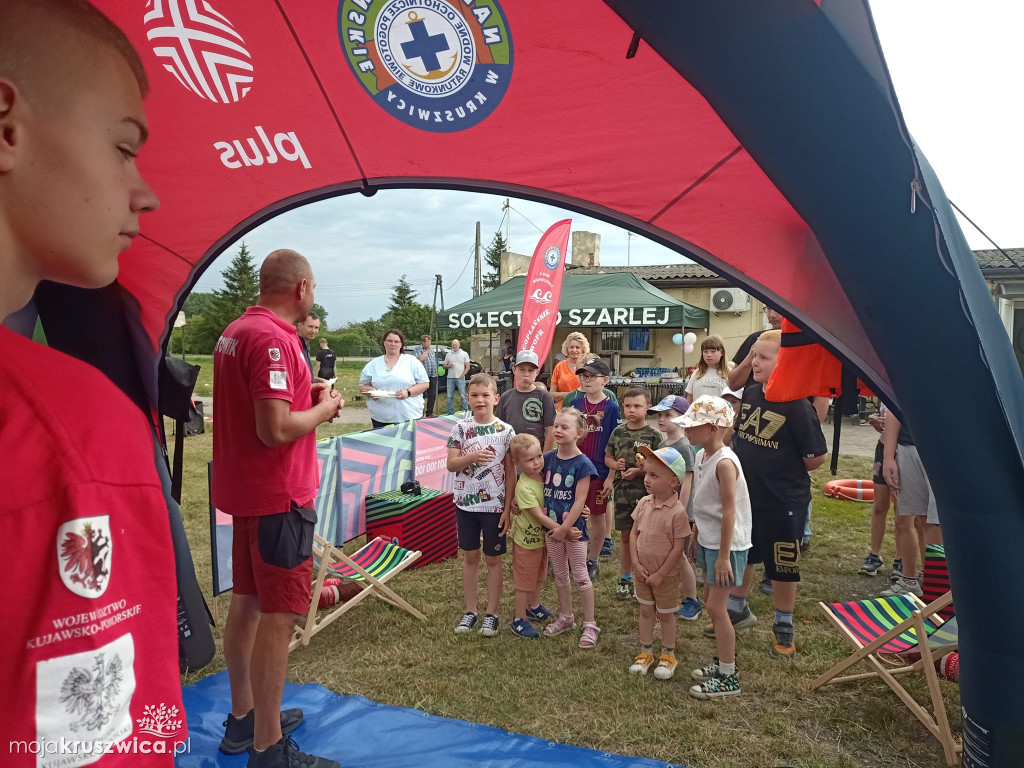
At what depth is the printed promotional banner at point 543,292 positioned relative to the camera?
25.5ft

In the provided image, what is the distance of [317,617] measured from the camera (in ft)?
15.3

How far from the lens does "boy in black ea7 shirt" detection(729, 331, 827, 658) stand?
4.10 meters

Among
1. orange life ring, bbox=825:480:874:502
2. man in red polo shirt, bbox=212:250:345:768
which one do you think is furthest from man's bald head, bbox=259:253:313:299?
orange life ring, bbox=825:480:874:502

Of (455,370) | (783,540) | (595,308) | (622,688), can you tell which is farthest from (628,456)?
(595,308)

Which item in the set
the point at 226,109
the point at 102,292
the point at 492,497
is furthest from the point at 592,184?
the point at 492,497

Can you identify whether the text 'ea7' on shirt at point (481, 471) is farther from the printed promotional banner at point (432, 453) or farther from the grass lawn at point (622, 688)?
the printed promotional banner at point (432, 453)

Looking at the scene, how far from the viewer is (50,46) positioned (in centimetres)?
71

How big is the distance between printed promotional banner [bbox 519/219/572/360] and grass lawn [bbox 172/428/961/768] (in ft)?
11.3

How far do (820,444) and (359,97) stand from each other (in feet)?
11.2

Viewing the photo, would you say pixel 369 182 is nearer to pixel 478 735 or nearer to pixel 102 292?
pixel 102 292

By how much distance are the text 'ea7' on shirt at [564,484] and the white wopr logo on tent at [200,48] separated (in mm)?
2923

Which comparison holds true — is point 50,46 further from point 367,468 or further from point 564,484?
point 367,468

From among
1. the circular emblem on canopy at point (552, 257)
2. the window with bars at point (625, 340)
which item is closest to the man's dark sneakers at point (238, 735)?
the circular emblem on canopy at point (552, 257)

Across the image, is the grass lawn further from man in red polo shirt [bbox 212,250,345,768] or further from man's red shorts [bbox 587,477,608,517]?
man in red polo shirt [bbox 212,250,345,768]
